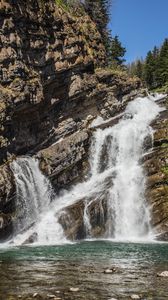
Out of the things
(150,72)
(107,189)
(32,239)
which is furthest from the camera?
(150,72)

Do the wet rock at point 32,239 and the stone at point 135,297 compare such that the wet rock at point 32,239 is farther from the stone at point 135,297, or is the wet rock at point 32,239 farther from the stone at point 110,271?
the stone at point 135,297

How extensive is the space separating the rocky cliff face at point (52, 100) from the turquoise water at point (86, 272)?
10027mm

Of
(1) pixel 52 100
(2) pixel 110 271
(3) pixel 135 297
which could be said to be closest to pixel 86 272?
(2) pixel 110 271

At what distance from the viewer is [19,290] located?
17.1 m

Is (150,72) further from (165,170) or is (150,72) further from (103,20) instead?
(165,170)

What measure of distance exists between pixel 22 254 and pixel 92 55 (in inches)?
1500

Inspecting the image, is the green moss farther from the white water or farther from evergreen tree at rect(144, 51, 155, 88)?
evergreen tree at rect(144, 51, 155, 88)

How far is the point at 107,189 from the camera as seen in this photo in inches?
1687

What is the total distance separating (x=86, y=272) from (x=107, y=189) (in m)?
22.0

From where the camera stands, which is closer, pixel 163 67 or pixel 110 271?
pixel 110 271

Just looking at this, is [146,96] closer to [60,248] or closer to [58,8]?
[58,8]

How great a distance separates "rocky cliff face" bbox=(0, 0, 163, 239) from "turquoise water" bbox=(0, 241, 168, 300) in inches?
395

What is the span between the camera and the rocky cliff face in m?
42.7

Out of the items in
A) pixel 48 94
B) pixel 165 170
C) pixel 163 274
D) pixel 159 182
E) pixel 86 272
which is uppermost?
pixel 48 94
